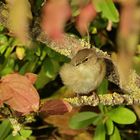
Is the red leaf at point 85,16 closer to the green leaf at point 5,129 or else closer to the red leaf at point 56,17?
the red leaf at point 56,17

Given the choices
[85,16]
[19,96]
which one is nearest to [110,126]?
[19,96]

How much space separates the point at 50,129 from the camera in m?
2.71

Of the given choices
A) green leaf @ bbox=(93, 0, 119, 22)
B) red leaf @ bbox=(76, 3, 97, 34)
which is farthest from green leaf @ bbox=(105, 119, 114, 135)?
red leaf @ bbox=(76, 3, 97, 34)

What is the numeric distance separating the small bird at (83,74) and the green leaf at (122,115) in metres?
0.16

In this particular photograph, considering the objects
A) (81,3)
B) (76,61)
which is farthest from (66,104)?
(81,3)

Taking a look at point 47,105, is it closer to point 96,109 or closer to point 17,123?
point 17,123

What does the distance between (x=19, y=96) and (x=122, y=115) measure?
633mm

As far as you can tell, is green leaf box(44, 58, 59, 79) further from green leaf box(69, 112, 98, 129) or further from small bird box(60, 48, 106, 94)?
green leaf box(69, 112, 98, 129)

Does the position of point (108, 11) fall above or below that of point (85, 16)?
below

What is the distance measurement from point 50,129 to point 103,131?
0.69 m

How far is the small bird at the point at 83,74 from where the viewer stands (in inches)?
81.7

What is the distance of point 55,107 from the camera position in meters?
1.71

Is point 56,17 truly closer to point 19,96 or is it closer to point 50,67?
point 19,96

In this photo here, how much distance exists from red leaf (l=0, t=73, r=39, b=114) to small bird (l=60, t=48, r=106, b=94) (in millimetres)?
456
